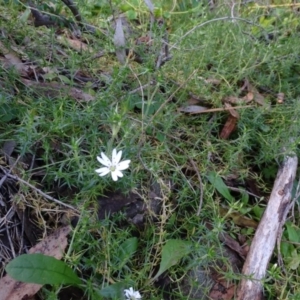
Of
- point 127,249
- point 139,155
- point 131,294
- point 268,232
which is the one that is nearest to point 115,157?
point 139,155

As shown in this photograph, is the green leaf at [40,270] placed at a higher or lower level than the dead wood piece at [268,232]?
higher

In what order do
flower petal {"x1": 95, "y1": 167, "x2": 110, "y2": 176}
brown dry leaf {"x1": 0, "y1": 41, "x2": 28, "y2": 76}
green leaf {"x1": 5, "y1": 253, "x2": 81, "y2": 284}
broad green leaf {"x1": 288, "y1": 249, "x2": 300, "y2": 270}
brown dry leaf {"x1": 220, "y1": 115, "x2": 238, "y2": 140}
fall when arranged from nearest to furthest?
green leaf {"x1": 5, "y1": 253, "x2": 81, "y2": 284}, flower petal {"x1": 95, "y1": 167, "x2": 110, "y2": 176}, broad green leaf {"x1": 288, "y1": 249, "x2": 300, "y2": 270}, brown dry leaf {"x1": 0, "y1": 41, "x2": 28, "y2": 76}, brown dry leaf {"x1": 220, "y1": 115, "x2": 238, "y2": 140}

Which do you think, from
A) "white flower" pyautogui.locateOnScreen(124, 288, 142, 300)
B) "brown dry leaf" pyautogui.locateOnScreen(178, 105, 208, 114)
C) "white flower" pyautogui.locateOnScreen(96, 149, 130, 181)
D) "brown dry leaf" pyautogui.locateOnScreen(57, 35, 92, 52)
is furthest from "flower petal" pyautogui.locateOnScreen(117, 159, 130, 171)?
"brown dry leaf" pyautogui.locateOnScreen(57, 35, 92, 52)

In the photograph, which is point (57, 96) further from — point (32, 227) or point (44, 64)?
point (32, 227)

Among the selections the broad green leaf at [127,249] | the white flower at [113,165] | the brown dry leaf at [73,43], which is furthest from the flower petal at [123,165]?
the brown dry leaf at [73,43]

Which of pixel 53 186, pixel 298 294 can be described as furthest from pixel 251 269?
pixel 53 186

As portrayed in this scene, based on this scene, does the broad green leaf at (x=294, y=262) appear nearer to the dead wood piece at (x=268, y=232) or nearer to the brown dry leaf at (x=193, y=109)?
the dead wood piece at (x=268, y=232)

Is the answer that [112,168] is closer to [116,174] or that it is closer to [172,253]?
[116,174]

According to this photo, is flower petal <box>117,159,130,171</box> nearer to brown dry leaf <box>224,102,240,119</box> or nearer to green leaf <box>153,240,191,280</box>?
green leaf <box>153,240,191,280</box>
